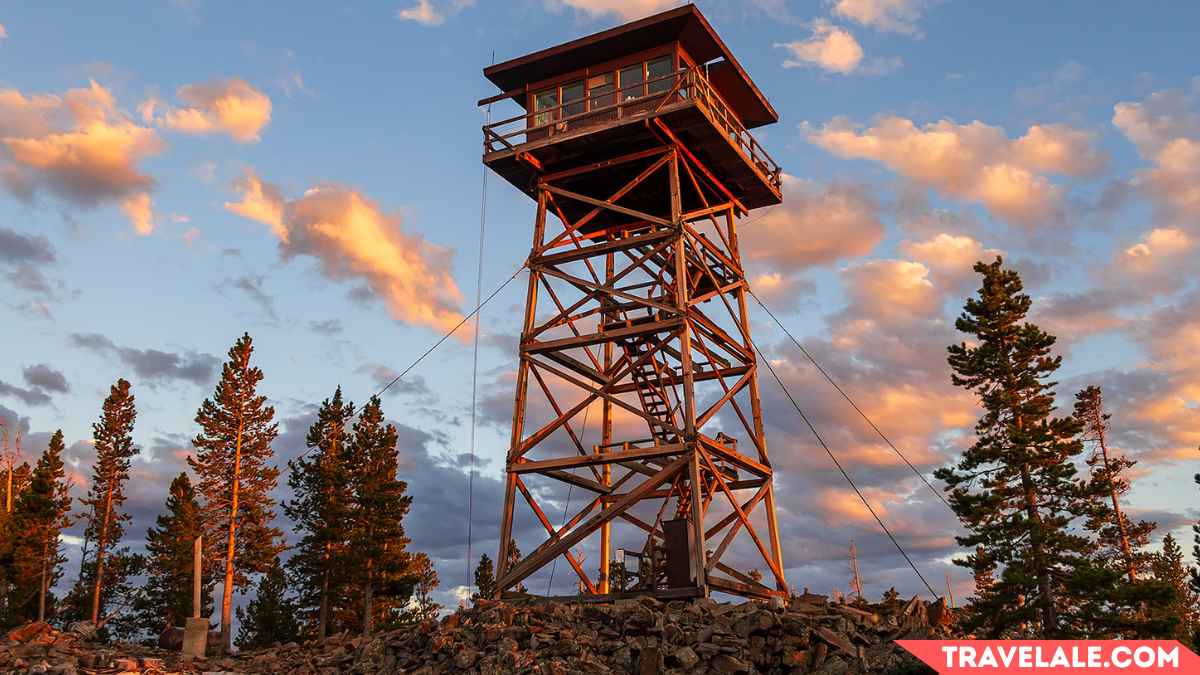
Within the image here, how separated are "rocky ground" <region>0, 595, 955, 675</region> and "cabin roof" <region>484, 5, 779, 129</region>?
44.7ft

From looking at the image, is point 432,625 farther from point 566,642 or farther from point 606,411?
point 606,411

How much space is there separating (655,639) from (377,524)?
106ft

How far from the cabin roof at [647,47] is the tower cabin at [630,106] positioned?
3cm

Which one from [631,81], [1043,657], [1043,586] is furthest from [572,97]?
[1043,586]

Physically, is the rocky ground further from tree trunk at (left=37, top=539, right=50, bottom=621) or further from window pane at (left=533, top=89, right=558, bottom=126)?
tree trunk at (left=37, top=539, right=50, bottom=621)

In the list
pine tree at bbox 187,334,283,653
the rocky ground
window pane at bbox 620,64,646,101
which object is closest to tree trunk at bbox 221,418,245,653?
pine tree at bbox 187,334,283,653

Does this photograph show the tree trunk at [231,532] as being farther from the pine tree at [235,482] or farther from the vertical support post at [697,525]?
the vertical support post at [697,525]

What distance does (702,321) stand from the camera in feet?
80.9

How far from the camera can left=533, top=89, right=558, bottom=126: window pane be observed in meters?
26.4

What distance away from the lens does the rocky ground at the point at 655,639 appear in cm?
1738

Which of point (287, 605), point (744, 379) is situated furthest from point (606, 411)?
point (287, 605)

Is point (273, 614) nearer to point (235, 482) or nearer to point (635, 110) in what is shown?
point (235, 482)

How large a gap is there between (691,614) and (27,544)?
173 feet

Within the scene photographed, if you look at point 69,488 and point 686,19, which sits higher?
point 686,19
